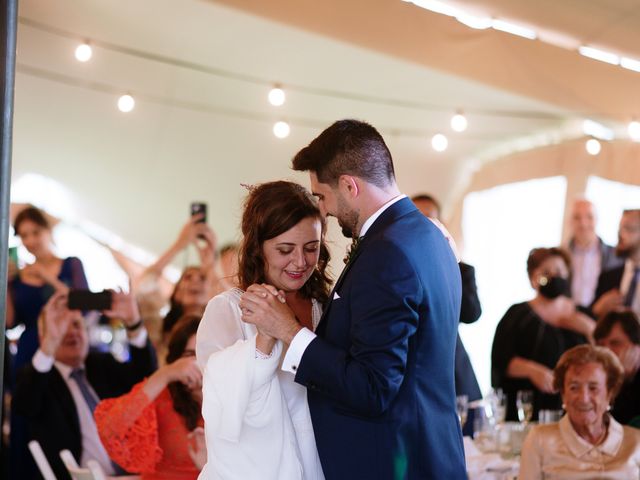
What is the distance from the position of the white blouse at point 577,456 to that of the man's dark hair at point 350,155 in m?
1.81

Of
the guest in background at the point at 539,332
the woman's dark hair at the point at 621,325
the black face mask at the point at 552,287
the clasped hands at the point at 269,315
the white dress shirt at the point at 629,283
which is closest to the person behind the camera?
the clasped hands at the point at 269,315

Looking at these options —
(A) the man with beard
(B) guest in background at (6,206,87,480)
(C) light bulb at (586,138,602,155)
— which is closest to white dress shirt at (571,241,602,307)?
(A) the man with beard

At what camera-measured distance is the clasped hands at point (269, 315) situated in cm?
209

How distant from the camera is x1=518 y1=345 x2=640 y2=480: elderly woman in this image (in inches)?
142

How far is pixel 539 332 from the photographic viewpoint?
5285 millimetres

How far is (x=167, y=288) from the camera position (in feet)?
24.9

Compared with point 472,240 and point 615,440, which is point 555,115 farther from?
point 615,440

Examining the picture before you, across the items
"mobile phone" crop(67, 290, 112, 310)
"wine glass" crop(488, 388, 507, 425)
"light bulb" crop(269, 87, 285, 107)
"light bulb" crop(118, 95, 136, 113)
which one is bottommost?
"wine glass" crop(488, 388, 507, 425)

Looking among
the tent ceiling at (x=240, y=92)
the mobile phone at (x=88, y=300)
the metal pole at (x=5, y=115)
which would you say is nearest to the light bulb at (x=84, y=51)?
the tent ceiling at (x=240, y=92)

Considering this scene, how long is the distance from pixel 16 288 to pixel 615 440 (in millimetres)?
3254

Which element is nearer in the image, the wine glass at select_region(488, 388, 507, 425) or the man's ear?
the man's ear

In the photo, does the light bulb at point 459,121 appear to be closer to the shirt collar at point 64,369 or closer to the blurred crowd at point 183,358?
the blurred crowd at point 183,358

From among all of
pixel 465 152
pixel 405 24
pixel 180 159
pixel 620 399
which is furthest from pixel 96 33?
pixel 620 399

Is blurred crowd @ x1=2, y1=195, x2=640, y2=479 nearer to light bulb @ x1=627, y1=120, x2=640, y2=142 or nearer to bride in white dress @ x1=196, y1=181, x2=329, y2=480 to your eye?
bride in white dress @ x1=196, y1=181, x2=329, y2=480
